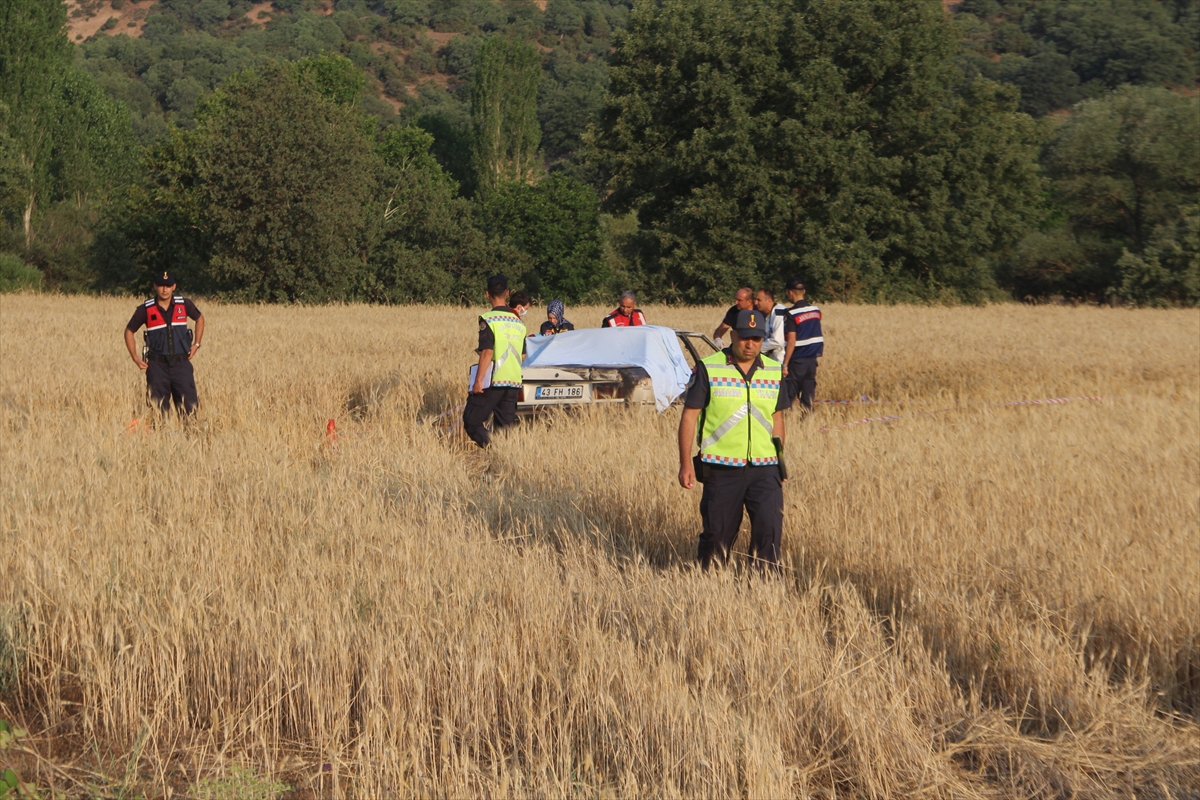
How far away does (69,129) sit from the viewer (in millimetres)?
52000

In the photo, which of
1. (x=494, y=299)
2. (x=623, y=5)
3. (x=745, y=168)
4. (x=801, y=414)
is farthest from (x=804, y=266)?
(x=623, y=5)

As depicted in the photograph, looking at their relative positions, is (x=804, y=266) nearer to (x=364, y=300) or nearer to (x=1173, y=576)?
(x=364, y=300)

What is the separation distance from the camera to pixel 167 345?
10117mm

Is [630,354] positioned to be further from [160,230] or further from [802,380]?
[160,230]

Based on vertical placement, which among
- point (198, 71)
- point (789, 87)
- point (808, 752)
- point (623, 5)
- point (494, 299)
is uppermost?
point (623, 5)

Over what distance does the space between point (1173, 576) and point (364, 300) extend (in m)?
41.1

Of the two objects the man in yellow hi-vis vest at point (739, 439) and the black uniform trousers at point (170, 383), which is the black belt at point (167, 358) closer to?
the black uniform trousers at point (170, 383)

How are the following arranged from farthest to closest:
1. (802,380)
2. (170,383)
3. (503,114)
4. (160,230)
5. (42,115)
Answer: (503,114), (42,115), (160,230), (802,380), (170,383)

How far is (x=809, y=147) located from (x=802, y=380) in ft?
89.8

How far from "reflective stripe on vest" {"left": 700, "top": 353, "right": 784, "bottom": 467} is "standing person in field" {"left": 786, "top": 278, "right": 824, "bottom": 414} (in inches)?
240

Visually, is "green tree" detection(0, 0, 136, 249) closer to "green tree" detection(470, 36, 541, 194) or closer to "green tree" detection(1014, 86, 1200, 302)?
"green tree" detection(470, 36, 541, 194)

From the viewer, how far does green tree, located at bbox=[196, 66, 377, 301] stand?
37094mm

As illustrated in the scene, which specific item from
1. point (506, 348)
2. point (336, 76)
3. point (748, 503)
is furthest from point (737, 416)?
point (336, 76)

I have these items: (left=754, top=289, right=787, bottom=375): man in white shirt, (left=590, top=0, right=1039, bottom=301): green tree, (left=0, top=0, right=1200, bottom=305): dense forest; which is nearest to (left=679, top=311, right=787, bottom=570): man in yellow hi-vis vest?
(left=754, top=289, right=787, bottom=375): man in white shirt
